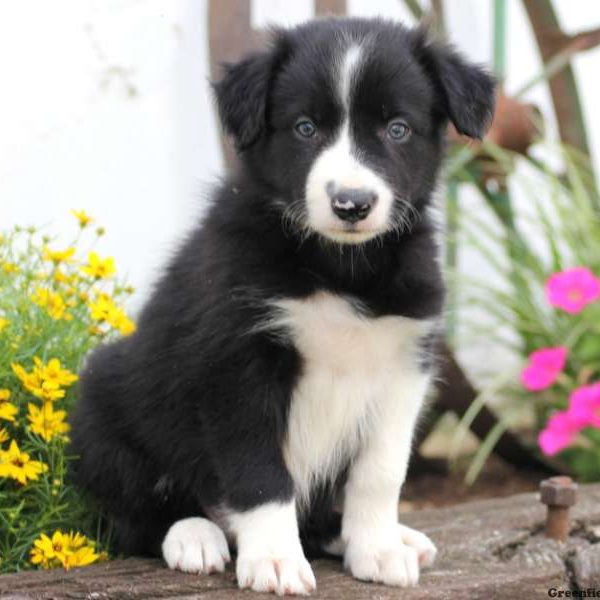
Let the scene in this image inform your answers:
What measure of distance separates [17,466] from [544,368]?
270cm

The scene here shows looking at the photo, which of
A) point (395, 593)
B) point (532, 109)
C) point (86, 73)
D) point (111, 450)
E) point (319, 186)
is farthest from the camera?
point (532, 109)

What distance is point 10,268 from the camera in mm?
3600

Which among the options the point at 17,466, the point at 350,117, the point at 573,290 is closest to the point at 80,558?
the point at 17,466

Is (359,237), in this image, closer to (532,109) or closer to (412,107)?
(412,107)

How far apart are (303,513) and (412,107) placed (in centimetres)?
110

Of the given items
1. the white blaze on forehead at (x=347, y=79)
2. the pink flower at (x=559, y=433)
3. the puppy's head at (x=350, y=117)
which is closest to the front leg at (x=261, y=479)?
the puppy's head at (x=350, y=117)

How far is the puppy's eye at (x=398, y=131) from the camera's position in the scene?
9.47ft

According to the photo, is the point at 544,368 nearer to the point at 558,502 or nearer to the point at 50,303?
the point at 558,502

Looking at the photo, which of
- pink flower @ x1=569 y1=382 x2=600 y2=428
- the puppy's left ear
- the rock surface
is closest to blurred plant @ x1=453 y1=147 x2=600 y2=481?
pink flower @ x1=569 y1=382 x2=600 y2=428

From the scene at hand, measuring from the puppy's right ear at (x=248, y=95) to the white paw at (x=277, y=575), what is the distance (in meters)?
0.99

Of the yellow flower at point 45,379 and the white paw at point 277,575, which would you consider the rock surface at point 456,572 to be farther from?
the yellow flower at point 45,379

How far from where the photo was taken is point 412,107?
2920mm

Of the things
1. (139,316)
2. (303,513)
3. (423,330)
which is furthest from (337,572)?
(139,316)

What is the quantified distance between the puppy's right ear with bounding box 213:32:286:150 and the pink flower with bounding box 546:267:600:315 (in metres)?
2.52
